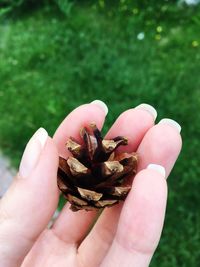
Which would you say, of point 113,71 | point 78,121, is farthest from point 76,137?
point 113,71

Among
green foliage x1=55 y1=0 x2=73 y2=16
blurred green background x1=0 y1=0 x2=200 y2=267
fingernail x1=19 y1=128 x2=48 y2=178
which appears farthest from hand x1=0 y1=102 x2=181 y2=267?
green foliage x1=55 y1=0 x2=73 y2=16

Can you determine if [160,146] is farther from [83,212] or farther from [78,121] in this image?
[83,212]

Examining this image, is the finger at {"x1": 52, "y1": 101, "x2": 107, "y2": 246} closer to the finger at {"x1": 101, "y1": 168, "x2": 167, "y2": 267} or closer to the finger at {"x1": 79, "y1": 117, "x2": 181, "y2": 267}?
the finger at {"x1": 79, "y1": 117, "x2": 181, "y2": 267}

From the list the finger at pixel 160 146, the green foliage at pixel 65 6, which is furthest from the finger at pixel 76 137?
the green foliage at pixel 65 6

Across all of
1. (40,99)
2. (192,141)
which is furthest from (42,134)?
(40,99)

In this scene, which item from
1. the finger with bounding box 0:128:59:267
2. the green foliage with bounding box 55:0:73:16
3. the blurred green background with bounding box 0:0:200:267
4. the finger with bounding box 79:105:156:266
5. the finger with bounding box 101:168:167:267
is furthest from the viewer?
the green foliage with bounding box 55:0:73:16

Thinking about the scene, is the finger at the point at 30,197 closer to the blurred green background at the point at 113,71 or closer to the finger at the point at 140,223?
the finger at the point at 140,223
